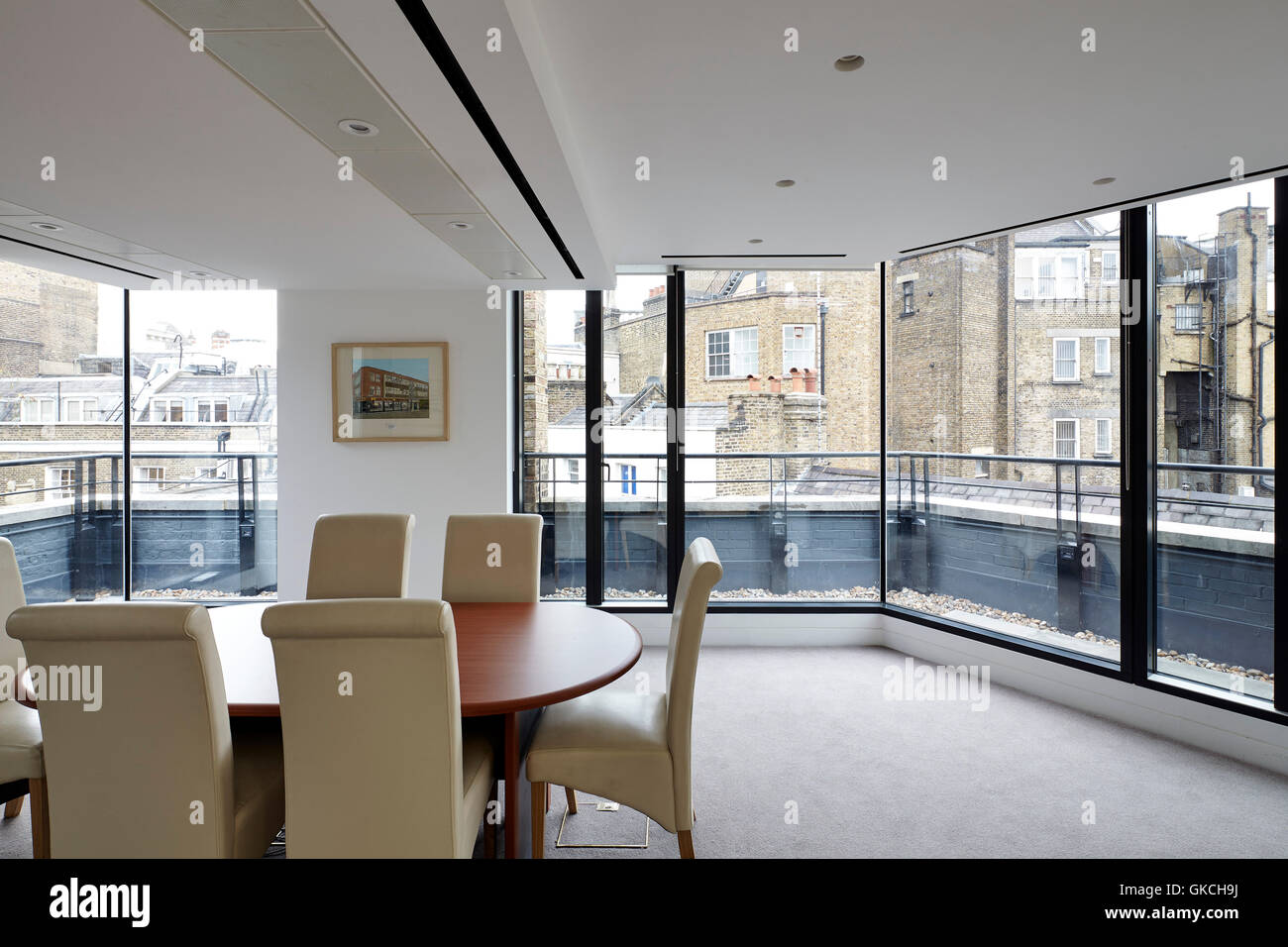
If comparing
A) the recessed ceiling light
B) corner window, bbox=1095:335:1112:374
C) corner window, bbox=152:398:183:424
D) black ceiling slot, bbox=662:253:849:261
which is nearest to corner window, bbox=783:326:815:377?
black ceiling slot, bbox=662:253:849:261

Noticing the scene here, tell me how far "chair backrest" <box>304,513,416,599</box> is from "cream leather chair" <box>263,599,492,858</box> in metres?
1.42

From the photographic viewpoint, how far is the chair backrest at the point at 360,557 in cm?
305

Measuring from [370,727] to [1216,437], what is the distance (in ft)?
12.6

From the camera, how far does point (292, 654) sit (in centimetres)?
161

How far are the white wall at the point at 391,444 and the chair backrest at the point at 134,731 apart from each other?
2.92 meters

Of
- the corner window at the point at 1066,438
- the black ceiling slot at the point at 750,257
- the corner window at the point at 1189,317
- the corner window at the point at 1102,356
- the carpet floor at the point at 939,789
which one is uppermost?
the black ceiling slot at the point at 750,257

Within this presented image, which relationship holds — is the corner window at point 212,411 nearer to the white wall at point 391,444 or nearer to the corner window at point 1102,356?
the white wall at point 391,444

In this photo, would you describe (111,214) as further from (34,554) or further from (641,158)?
(34,554)

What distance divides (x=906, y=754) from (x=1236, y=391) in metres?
2.29

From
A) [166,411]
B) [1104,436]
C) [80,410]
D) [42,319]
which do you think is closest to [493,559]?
[1104,436]

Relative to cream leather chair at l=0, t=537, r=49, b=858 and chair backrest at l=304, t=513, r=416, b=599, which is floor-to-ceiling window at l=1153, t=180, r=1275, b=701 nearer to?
chair backrest at l=304, t=513, r=416, b=599

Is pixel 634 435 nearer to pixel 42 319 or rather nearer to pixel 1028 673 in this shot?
pixel 1028 673

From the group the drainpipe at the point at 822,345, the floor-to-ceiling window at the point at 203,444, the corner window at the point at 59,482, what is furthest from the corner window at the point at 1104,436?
the corner window at the point at 59,482
